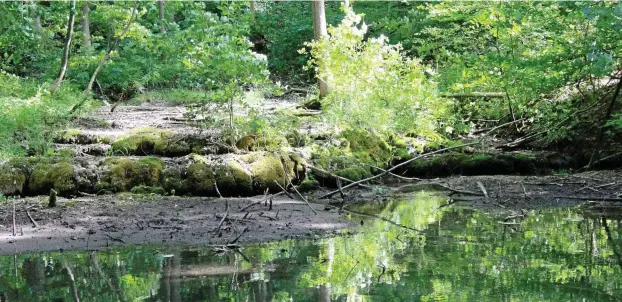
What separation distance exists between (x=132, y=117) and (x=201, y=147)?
408cm

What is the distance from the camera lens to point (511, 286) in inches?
203

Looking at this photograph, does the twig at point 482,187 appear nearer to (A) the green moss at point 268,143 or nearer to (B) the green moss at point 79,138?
(A) the green moss at point 268,143

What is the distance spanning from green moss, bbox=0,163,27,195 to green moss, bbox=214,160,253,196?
2861 mm

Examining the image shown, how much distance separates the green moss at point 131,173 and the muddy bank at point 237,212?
1.53ft

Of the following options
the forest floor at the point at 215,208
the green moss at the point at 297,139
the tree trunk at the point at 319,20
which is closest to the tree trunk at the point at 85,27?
the forest floor at the point at 215,208

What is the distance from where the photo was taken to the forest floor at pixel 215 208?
7.41 m

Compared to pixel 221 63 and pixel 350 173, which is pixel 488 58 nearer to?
pixel 350 173

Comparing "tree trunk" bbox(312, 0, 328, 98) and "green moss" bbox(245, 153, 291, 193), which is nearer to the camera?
"green moss" bbox(245, 153, 291, 193)

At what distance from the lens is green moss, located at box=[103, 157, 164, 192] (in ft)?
33.0

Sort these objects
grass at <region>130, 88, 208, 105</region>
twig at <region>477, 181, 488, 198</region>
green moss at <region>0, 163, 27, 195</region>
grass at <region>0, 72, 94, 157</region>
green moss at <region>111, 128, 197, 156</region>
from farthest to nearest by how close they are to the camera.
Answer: grass at <region>130, 88, 208, 105</region>, green moss at <region>111, 128, 197, 156</region>, grass at <region>0, 72, 94, 157</region>, twig at <region>477, 181, 488, 198</region>, green moss at <region>0, 163, 27, 195</region>

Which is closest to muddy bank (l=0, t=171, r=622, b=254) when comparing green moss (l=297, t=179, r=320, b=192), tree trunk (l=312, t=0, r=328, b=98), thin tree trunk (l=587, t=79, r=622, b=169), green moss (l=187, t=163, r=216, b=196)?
green moss (l=297, t=179, r=320, b=192)

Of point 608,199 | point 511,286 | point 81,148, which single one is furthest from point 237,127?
point 511,286

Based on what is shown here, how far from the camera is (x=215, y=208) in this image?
30.0ft

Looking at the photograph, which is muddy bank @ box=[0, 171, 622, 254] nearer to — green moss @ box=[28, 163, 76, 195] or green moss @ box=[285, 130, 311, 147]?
green moss @ box=[28, 163, 76, 195]
